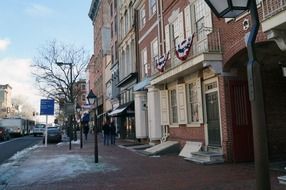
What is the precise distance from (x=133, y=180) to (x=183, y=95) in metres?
8.33

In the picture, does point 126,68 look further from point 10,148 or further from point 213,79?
point 213,79


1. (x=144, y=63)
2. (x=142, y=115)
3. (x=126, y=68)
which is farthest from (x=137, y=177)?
(x=126, y=68)

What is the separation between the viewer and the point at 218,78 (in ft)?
48.9

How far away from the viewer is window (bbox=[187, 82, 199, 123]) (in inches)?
693

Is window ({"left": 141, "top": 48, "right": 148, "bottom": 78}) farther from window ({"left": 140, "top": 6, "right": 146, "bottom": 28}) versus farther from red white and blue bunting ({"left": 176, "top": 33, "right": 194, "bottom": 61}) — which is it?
red white and blue bunting ({"left": 176, "top": 33, "right": 194, "bottom": 61})

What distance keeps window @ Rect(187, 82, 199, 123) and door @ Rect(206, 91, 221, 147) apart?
1134 mm

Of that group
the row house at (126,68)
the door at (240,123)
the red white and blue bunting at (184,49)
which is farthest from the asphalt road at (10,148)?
the door at (240,123)

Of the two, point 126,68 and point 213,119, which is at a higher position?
point 126,68

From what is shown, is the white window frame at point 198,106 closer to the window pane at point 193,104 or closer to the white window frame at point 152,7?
the window pane at point 193,104

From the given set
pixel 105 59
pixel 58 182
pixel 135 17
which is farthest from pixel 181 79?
pixel 105 59

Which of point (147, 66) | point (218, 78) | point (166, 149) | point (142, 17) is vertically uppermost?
point (142, 17)

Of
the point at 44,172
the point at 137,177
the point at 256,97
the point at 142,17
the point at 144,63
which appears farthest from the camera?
the point at 142,17

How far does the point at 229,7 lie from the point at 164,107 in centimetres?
1715

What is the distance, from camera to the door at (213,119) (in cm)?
1546
